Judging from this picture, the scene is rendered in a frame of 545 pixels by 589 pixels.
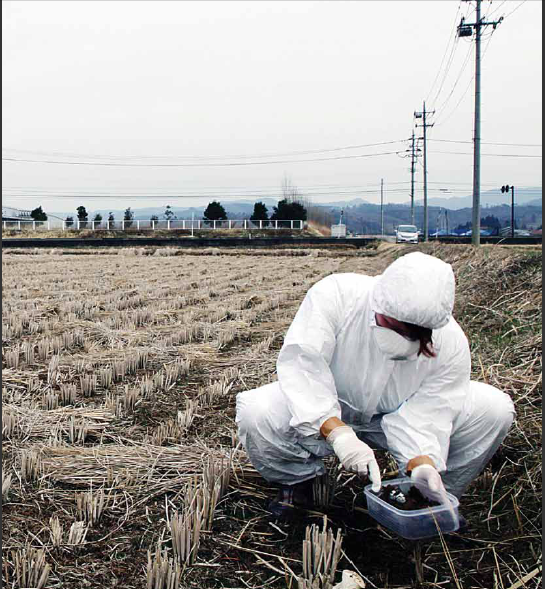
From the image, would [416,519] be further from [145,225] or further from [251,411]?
[145,225]

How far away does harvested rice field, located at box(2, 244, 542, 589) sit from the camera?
92.2 inches

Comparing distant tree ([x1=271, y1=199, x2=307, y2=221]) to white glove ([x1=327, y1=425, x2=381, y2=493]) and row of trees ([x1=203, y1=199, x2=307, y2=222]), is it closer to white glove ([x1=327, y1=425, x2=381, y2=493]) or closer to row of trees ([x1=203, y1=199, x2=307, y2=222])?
row of trees ([x1=203, y1=199, x2=307, y2=222])

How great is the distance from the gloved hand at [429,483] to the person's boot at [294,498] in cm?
59

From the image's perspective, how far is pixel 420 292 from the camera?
230 centimetres

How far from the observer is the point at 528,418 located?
3426mm

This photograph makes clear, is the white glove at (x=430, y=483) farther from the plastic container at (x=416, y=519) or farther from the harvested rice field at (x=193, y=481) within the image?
the harvested rice field at (x=193, y=481)

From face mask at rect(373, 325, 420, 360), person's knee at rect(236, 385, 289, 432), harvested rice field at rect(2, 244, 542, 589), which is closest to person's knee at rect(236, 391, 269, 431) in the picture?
person's knee at rect(236, 385, 289, 432)

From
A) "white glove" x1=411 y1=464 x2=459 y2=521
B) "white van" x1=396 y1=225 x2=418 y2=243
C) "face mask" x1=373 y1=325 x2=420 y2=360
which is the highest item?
"white van" x1=396 y1=225 x2=418 y2=243

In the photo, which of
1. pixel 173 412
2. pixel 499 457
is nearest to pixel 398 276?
pixel 499 457

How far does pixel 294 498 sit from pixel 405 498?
63cm

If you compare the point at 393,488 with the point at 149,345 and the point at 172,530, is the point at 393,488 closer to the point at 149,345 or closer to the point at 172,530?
the point at 172,530

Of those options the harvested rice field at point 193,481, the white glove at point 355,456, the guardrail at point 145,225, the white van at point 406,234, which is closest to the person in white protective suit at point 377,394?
the white glove at point 355,456

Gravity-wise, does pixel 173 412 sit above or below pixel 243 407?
below

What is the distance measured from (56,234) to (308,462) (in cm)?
3522
